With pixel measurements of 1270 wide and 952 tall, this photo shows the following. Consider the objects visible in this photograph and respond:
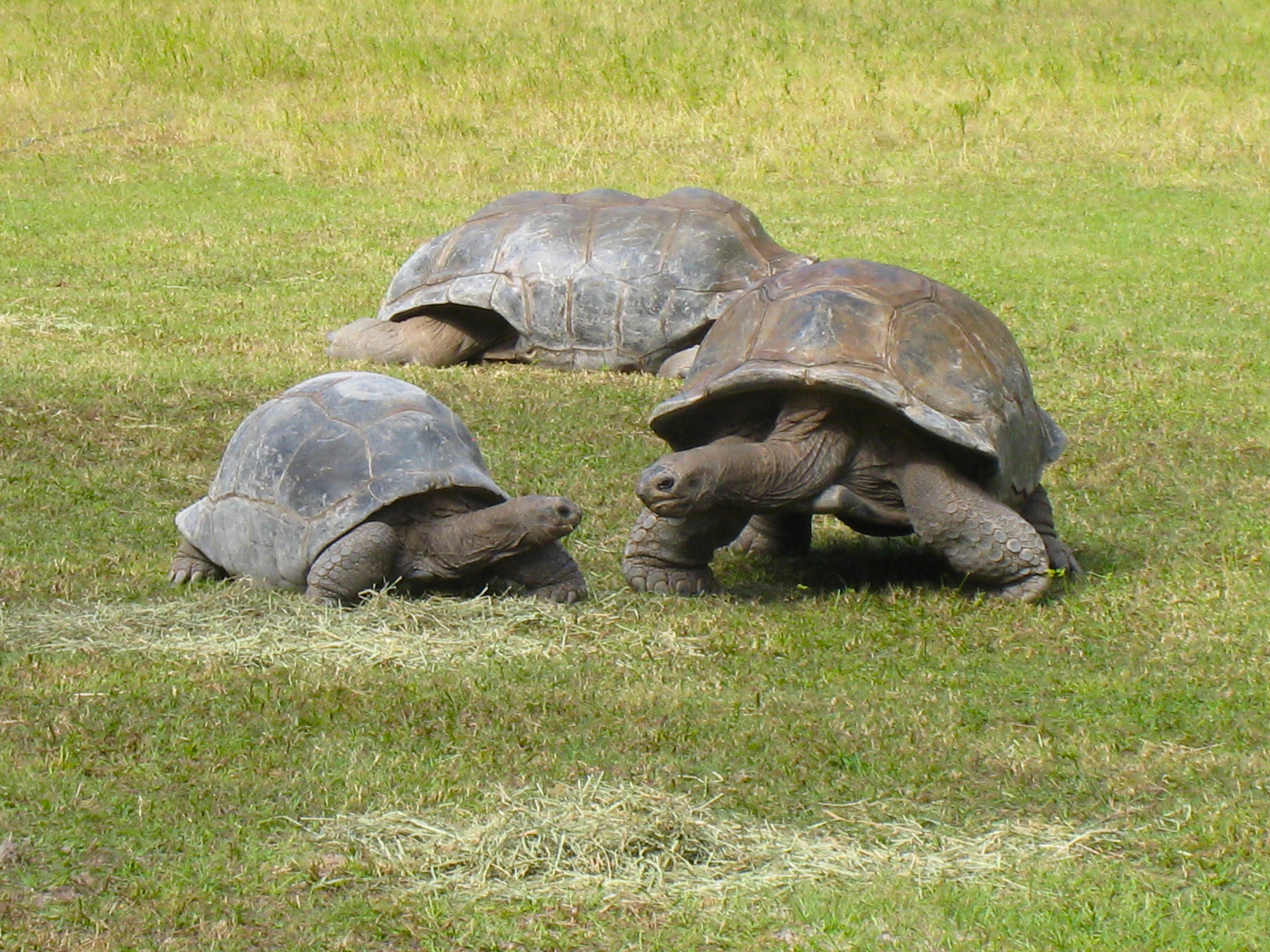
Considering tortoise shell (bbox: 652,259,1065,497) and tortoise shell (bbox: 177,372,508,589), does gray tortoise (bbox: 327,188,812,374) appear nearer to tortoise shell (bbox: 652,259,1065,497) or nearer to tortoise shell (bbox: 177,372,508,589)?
tortoise shell (bbox: 652,259,1065,497)

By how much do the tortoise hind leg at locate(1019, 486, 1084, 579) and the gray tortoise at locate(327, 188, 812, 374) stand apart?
3856 mm

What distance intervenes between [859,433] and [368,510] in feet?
5.56

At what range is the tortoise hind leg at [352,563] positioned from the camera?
5.65m

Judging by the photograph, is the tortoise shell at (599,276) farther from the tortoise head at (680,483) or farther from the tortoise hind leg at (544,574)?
the tortoise head at (680,483)

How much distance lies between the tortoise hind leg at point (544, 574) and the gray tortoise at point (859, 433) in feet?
1.01

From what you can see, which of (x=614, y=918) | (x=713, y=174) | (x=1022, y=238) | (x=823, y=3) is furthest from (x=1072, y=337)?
(x=823, y=3)

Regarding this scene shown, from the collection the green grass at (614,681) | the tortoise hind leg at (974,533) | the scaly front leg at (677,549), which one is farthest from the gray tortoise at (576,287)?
the tortoise hind leg at (974,533)

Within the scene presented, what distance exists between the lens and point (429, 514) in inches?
230

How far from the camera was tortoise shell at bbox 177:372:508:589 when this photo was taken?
18.7 ft

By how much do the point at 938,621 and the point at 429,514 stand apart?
1713mm

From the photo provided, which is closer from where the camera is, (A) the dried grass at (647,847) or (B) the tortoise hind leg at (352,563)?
(A) the dried grass at (647,847)

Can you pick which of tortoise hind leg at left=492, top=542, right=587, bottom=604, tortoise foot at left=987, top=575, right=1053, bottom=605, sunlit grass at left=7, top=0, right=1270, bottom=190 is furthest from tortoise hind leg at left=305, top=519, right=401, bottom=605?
sunlit grass at left=7, top=0, right=1270, bottom=190

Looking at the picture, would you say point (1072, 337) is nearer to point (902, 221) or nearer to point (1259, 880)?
point (902, 221)

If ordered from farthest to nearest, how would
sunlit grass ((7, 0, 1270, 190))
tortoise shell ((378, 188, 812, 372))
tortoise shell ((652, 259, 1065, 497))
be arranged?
1. sunlit grass ((7, 0, 1270, 190))
2. tortoise shell ((378, 188, 812, 372))
3. tortoise shell ((652, 259, 1065, 497))
